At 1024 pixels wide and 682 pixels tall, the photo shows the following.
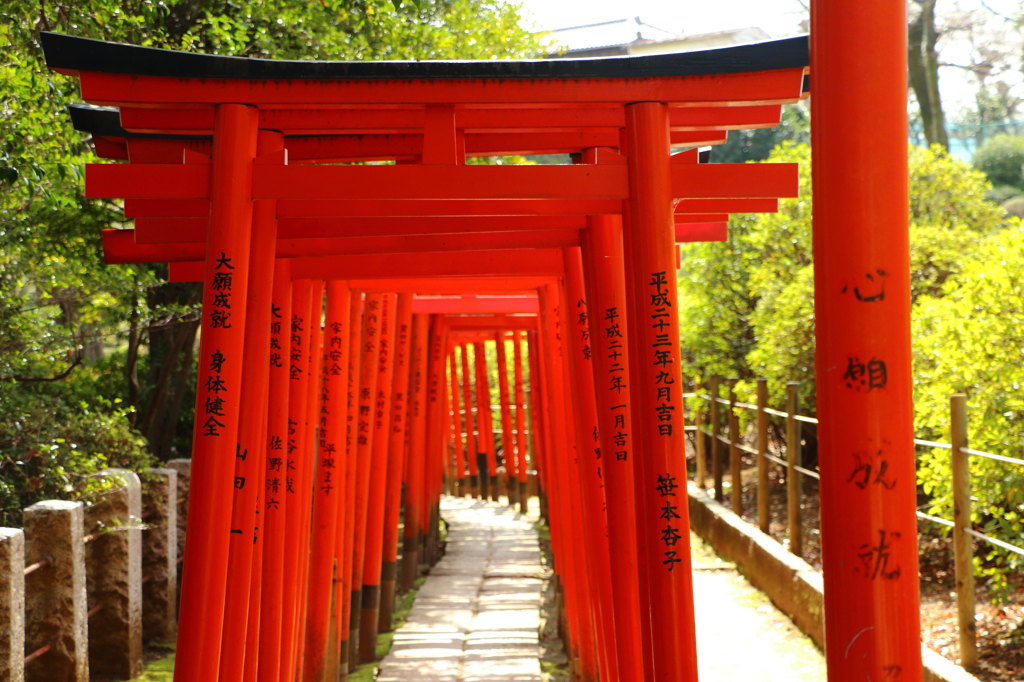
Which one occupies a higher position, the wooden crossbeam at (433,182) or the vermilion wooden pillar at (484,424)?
the wooden crossbeam at (433,182)

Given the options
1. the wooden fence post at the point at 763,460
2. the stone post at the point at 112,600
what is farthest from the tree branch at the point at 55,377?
the wooden fence post at the point at 763,460

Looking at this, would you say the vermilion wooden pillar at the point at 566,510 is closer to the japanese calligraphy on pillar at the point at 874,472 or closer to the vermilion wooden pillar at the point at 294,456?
the vermilion wooden pillar at the point at 294,456

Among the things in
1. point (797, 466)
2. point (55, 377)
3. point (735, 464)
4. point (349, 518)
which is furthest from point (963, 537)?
point (55, 377)

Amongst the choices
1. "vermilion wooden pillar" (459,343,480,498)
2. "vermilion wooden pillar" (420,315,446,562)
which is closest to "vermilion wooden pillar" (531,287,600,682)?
"vermilion wooden pillar" (420,315,446,562)

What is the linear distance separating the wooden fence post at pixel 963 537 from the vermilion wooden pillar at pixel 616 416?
2090 millimetres

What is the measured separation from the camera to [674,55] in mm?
3891

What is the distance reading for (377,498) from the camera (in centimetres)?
889

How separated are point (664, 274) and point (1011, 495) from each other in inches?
126

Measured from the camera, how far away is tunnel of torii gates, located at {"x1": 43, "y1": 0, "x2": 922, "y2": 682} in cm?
239

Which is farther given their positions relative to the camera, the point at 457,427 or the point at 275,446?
the point at 457,427

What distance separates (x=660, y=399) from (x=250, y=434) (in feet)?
5.58

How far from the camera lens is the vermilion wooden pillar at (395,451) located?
A: 384 inches

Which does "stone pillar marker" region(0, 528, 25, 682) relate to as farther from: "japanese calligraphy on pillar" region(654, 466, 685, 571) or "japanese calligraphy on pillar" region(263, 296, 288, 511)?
"japanese calligraphy on pillar" region(654, 466, 685, 571)

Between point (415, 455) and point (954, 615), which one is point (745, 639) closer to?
point (954, 615)
